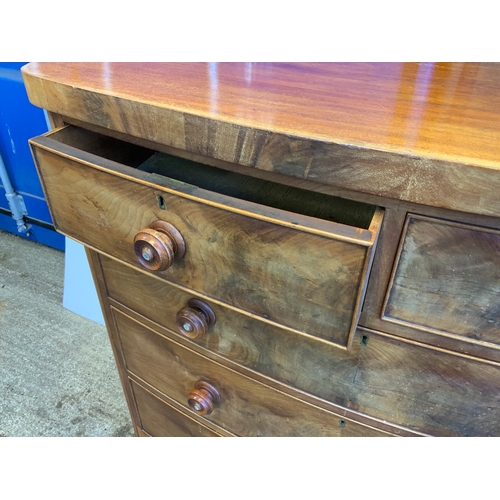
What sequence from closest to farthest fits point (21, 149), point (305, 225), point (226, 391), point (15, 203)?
point (305, 225)
point (226, 391)
point (21, 149)
point (15, 203)

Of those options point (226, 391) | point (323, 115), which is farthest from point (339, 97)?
point (226, 391)

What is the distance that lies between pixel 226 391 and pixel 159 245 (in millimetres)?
259

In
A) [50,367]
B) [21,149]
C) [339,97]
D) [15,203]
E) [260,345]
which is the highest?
[339,97]

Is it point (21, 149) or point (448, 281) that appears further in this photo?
point (21, 149)

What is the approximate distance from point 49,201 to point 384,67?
1.19 ft

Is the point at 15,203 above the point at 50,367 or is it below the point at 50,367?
above

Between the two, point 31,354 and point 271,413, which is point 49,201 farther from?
point 31,354

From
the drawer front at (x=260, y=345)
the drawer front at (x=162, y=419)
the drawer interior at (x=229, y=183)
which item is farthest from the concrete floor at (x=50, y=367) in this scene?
the drawer interior at (x=229, y=183)

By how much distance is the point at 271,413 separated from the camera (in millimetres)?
500

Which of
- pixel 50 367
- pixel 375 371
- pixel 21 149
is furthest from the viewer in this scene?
pixel 21 149

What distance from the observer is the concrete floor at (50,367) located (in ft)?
3.19

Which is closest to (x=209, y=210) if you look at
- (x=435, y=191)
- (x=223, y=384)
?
(x=435, y=191)

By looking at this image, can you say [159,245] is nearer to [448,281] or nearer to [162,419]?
[448,281]

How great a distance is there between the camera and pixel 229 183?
0.44 m
